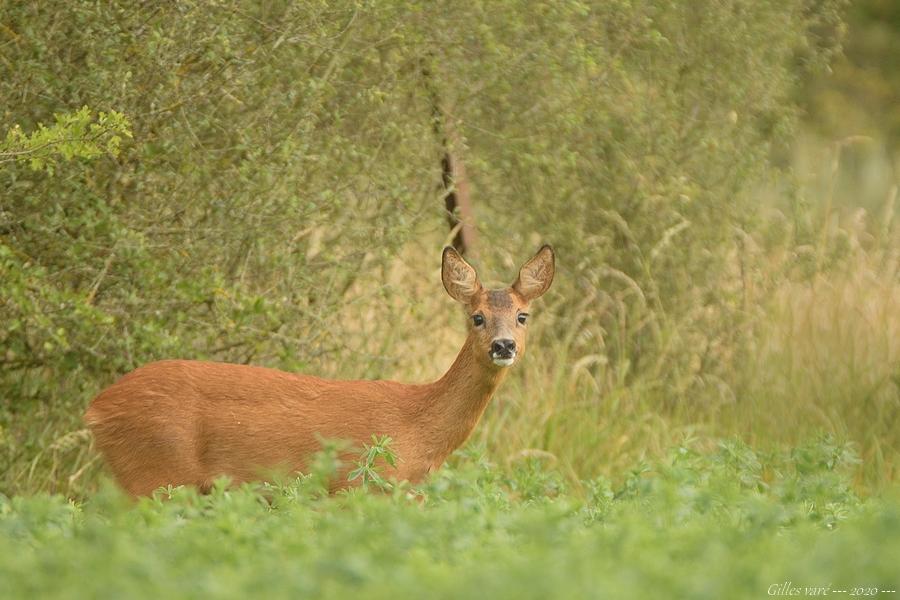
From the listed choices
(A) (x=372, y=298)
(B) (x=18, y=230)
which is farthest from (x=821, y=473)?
(B) (x=18, y=230)

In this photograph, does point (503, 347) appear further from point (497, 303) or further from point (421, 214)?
point (421, 214)

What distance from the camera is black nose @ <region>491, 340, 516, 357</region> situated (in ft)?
21.8

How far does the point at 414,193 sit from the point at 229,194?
4.93 feet

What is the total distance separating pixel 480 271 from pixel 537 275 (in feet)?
6.67

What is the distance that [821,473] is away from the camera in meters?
6.09

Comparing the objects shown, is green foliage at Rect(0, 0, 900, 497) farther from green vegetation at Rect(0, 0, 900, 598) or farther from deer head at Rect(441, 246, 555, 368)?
deer head at Rect(441, 246, 555, 368)

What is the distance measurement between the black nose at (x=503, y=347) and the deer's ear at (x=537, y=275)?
1.72 ft

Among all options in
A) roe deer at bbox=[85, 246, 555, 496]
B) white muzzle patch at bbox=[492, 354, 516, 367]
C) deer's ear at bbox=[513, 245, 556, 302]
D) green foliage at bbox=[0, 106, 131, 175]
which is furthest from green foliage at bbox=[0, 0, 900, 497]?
deer's ear at bbox=[513, 245, 556, 302]

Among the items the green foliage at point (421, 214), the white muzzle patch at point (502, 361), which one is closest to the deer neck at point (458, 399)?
the white muzzle patch at point (502, 361)

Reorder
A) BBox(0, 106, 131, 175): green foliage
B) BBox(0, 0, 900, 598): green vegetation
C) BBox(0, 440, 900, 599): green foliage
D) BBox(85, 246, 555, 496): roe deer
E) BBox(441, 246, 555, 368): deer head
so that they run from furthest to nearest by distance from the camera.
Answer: BBox(441, 246, 555, 368): deer head → BBox(85, 246, 555, 496): roe deer → BBox(0, 106, 131, 175): green foliage → BBox(0, 0, 900, 598): green vegetation → BBox(0, 440, 900, 599): green foliage

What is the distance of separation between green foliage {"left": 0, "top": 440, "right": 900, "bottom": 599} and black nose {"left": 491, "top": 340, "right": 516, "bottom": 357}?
4.76ft

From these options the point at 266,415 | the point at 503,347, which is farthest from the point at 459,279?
the point at 266,415

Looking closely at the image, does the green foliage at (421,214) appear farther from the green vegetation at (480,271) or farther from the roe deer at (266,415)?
the roe deer at (266,415)

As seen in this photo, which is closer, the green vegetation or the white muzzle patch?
the green vegetation
